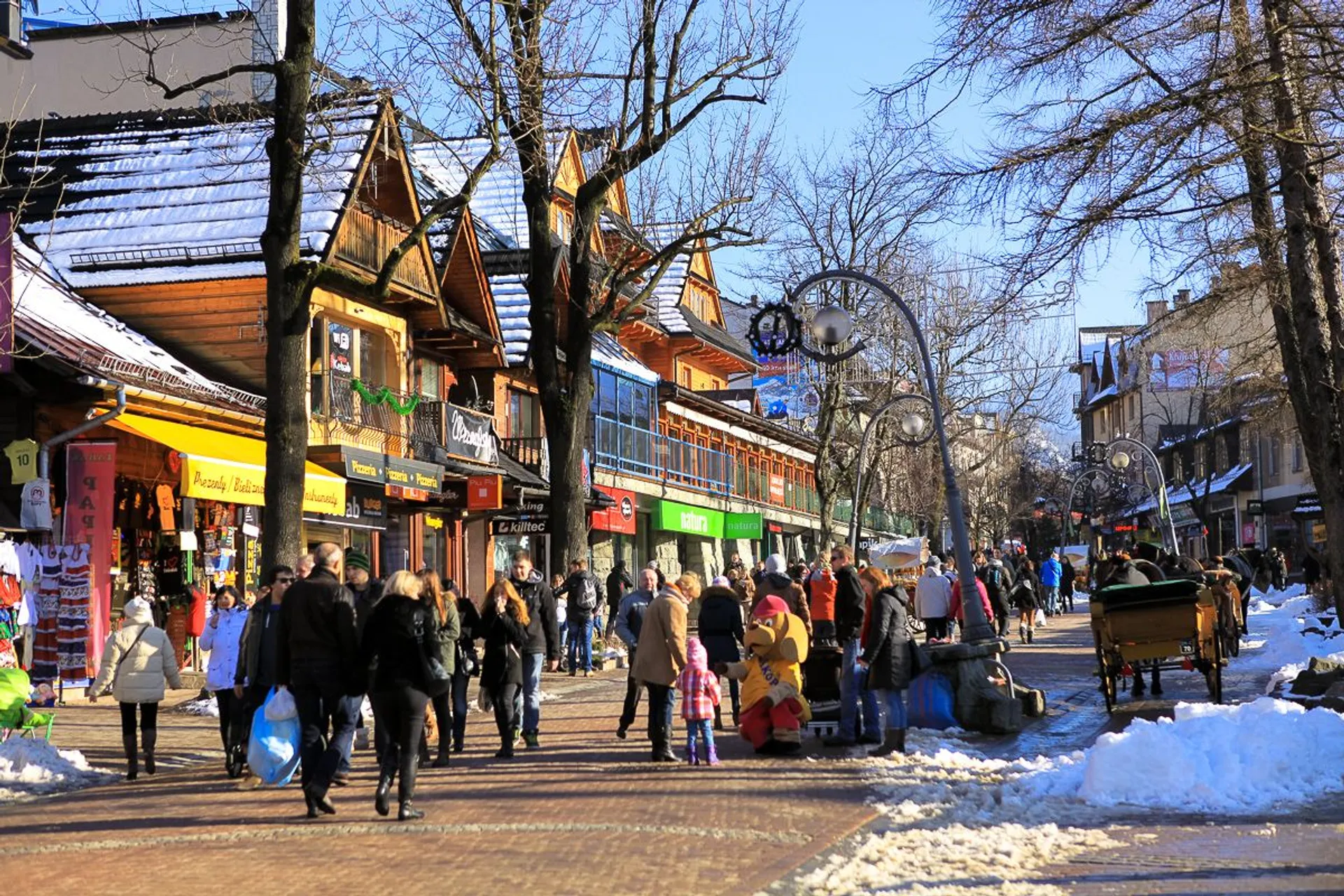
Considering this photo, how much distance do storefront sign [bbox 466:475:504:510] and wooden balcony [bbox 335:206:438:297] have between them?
363 cm

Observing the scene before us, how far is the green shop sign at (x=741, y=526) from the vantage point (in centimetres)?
5156

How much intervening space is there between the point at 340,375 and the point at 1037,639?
15.8 metres

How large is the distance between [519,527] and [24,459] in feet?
42.5

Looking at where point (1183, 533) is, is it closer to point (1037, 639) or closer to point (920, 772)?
point (1037, 639)

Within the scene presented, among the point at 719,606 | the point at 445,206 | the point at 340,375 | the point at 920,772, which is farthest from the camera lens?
the point at 340,375

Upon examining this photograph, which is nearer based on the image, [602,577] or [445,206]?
[445,206]

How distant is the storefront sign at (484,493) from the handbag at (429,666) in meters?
19.9

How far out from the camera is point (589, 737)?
16.4 meters

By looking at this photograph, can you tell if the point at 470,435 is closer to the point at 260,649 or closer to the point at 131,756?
the point at 131,756

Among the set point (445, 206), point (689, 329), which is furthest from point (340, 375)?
point (689, 329)

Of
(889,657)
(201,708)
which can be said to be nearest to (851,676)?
(889,657)

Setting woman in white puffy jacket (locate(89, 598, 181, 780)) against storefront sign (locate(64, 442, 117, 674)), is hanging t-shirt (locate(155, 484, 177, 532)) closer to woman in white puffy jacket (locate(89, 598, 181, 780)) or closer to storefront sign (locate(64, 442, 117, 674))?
storefront sign (locate(64, 442, 117, 674))

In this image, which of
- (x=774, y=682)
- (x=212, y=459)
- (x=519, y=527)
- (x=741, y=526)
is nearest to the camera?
(x=774, y=682)

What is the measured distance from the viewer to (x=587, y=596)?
24422mm
